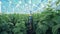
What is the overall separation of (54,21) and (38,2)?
117 centimetres

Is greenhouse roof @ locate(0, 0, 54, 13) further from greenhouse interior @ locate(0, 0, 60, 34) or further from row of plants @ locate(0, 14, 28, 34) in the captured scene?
row of plants @ locate(0, 14, 28, 34)

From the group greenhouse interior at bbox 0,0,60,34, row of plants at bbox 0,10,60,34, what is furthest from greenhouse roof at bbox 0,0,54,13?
row of plants at bbox 0,10,60,34

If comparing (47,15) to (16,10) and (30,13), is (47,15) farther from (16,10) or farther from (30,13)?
(16,10)

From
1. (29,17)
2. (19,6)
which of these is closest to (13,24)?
(29,17)

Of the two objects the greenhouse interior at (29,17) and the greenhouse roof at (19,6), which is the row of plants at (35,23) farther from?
the greenhouse roof at (19,6)

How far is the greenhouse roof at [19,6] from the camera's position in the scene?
4.21 meters

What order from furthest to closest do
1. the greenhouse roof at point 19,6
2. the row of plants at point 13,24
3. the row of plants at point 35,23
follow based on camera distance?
the greenhouse roof at point 19,6
the row of plants at point 13,24
the row of plants at point 35,23

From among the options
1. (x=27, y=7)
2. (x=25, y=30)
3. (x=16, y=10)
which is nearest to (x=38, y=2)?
(x=27, y=7)

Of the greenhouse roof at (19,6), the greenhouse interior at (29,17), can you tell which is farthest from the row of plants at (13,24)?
the greenhouse roof at (19,6)

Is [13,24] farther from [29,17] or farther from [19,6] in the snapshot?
[19,6]

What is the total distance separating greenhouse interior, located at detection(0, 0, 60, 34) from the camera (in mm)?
3242

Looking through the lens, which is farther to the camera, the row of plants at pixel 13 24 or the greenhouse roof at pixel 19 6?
the greenhouse roof at pixel 19 6

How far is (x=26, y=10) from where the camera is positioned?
4.28m

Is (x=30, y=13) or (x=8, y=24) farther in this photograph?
(x=30, y=13)
